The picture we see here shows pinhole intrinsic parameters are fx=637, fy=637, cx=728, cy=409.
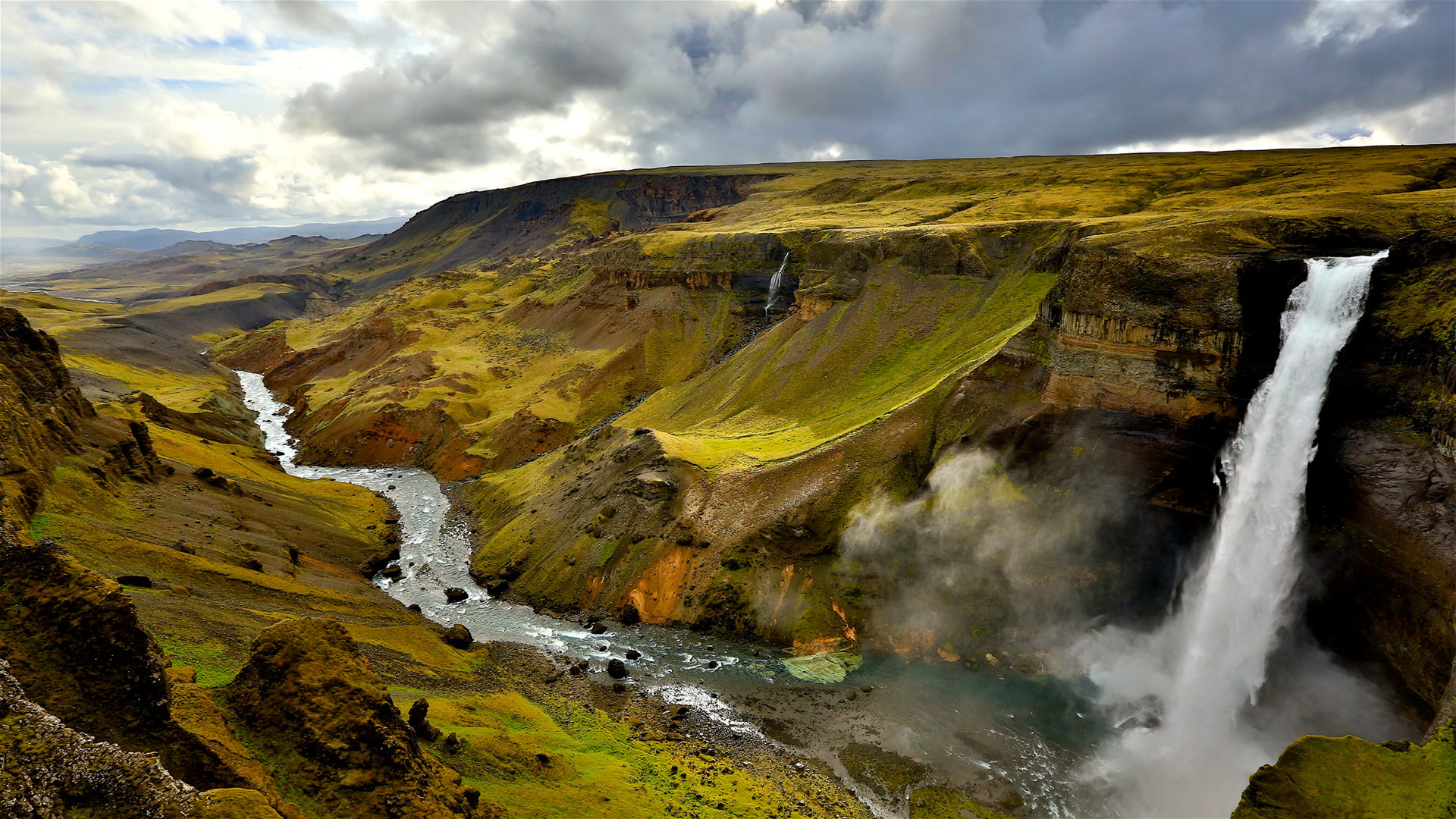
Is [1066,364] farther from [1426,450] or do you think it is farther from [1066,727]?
[1066,727]

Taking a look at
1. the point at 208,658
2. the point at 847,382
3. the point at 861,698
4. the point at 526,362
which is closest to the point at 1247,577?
the point at 861,698

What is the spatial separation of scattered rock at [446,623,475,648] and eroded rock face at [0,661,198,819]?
2807 cm

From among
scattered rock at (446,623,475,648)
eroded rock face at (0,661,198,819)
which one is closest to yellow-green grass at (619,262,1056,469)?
scattered rock at (446,623,475,648)

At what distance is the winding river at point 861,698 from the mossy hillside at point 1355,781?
1049 centimetres

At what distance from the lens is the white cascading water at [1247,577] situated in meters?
29.5

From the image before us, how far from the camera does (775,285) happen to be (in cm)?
9950

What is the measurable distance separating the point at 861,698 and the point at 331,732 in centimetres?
2676

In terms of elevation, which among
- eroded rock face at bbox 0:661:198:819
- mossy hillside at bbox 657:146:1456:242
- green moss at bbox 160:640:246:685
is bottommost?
green moss at bbox 160:640:246:685

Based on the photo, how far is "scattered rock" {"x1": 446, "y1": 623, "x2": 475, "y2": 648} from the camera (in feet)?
127

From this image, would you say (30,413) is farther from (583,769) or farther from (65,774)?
(65,774)

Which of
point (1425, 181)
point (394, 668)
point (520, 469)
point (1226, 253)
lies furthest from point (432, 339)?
point (1425, 181)

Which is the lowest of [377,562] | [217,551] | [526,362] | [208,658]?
[377,562]

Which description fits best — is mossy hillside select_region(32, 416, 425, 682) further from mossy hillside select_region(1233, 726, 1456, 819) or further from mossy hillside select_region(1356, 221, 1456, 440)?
mossy hillside select_region(1356, 221, 1456, 440)

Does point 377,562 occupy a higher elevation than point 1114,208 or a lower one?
lower
